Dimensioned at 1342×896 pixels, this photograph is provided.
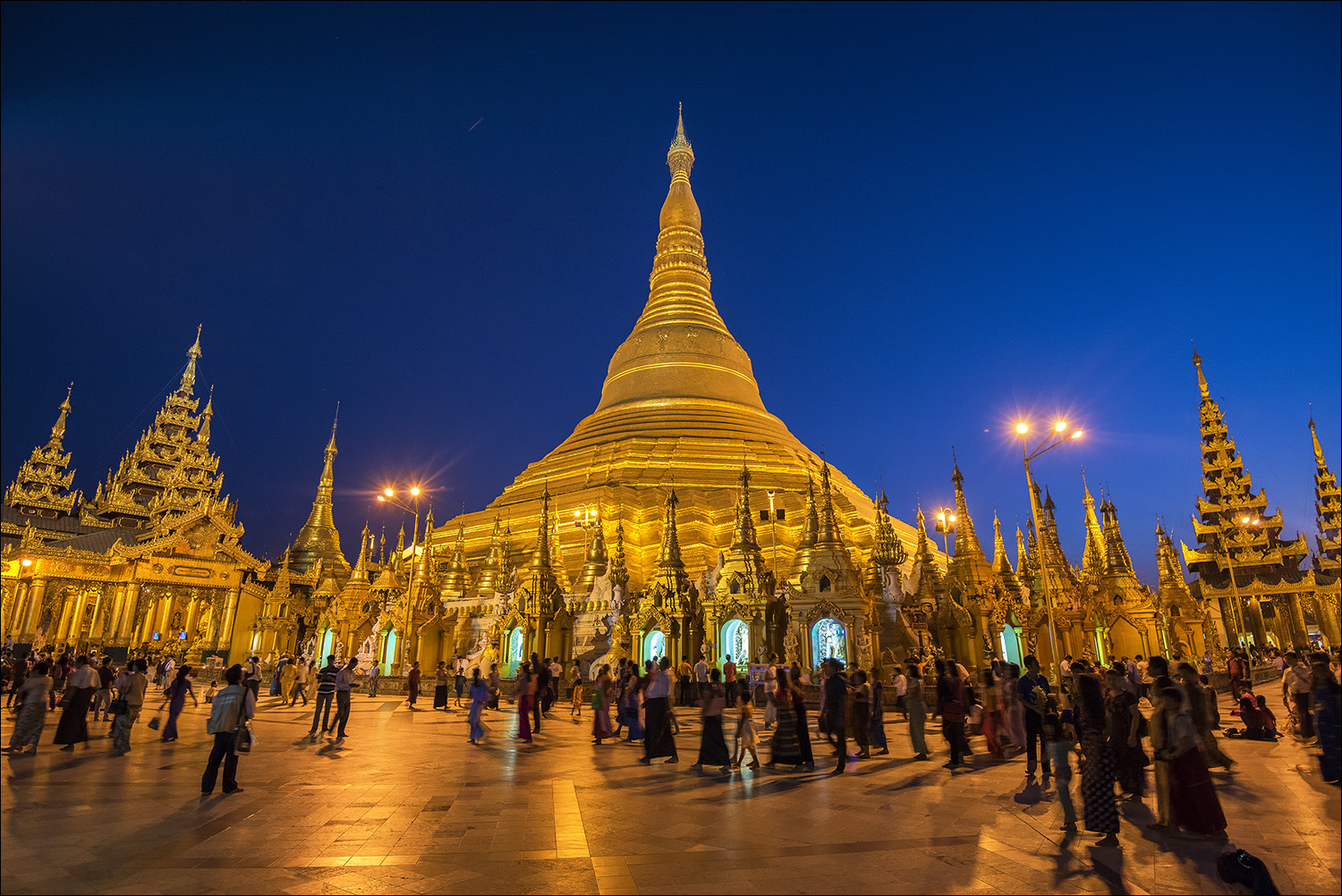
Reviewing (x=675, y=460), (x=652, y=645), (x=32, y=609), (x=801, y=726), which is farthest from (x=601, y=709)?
(x=32, y=609)

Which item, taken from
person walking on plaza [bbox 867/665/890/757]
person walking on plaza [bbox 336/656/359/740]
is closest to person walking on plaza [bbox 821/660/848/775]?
person walking on plaza [bbox 867/665/890/757]

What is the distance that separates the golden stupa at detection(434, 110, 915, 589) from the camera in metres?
34.0

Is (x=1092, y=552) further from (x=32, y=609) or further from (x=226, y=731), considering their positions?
(x=32, y=609)

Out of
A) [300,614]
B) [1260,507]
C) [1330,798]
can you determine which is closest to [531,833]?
[1330,798]

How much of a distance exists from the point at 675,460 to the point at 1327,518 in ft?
155

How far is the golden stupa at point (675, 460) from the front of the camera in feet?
112

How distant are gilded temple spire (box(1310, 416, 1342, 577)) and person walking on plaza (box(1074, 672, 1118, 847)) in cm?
5532

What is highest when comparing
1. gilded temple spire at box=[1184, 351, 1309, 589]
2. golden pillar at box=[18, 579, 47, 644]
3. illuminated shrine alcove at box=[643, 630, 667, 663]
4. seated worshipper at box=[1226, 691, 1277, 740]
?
gilded temple spire at box=[1184, 351, 1309, 589]

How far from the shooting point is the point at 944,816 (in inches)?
300

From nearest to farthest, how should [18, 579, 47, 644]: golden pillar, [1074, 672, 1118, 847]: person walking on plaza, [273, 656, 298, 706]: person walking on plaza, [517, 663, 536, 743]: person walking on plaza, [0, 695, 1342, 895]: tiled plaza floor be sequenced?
1. [0, 695, 1342, 895]: tiled plaza floor
2. [1074, 672, 1118, 847]: person walking on plaza
3. [517, 663, 536, 743]: person walking on plaza
4. [273, 656, 298, 706]: person walking on plaza
5. [18, 579, 47, 644]: golden pillar

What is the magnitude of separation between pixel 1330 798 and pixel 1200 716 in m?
2.44

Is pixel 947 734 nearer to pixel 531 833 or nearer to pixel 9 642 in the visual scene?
pixel 531 833

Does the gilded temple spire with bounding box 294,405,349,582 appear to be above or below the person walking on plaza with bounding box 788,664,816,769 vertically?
above

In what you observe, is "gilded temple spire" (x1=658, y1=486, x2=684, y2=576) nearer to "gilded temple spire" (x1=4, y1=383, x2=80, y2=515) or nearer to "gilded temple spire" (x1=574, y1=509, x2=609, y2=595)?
"gilded temple spire" (x1=574, y1=509, x2=609, y2=595)
